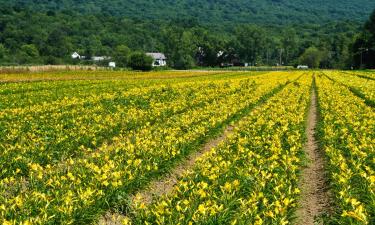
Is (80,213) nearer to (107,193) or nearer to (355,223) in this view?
(107,193)

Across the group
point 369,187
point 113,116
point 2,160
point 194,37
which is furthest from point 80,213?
point 194,37

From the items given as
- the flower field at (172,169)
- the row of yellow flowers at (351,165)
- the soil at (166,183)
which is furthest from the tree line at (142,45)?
the soil at (166,183)

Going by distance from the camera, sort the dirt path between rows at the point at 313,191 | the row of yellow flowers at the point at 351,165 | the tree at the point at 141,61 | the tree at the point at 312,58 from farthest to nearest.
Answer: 1. the tree at the point at 312,58
2. the tree at the point at 141,61
3. the dirt path between rows at the point at 313,191
4. the row of yellow flowers at the point at 351,165

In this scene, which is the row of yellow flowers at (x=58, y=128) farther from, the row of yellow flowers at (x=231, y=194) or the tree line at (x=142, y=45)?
the tree line at (x=142, y=45)

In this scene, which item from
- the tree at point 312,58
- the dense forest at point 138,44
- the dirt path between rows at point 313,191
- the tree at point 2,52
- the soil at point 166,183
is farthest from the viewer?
the tree at point 312,58

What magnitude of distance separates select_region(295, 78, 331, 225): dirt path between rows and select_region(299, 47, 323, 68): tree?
152 meters

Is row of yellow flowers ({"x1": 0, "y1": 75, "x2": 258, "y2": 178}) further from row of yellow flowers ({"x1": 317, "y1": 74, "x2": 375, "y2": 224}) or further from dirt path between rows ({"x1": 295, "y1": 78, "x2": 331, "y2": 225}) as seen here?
row of yellow flowers ({"x1": 317, "y1": 74, "x2": 375, "y2": 224})

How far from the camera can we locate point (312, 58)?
160625mm

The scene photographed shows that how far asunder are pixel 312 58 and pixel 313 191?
519 ft

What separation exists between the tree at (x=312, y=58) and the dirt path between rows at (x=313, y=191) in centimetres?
15198

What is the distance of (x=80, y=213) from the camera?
24.5ft

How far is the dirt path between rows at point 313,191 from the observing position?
8648mm

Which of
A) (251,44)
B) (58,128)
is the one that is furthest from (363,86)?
(251,44)

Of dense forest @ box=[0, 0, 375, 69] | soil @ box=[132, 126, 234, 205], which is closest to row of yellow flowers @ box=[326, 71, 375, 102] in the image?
soil @ box=[132, 126, 234, 205]
